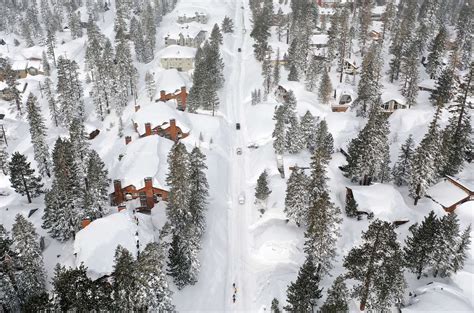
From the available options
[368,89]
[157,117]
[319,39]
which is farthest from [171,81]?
[368,89]

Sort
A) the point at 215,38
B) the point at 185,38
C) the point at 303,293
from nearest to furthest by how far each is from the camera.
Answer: the point at 303,293 → the point at 215,38 → the point at 185,38

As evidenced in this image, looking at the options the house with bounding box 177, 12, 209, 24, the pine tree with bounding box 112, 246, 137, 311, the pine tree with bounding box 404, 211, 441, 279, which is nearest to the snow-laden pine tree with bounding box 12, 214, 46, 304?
the pine tree with bounding box 112, 246, 137, 311

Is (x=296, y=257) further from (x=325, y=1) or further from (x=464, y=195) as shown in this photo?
(x=325, y=1)

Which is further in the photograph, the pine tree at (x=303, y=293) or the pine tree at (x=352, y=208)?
the pine tree at (x=352, y=208)

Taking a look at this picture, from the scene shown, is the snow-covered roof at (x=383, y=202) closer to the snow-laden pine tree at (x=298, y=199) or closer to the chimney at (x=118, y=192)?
the snow-laden pine tree at (x=298, y=199)

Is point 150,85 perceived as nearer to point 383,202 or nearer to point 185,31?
point 185,31

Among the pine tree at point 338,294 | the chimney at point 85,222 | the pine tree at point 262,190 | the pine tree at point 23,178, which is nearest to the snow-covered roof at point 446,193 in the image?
the pine tree at point 262,190
